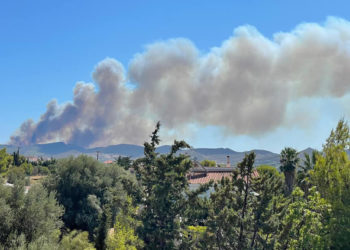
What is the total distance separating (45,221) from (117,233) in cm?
691

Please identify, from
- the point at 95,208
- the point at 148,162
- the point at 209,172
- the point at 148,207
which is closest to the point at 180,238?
the point at 148,207

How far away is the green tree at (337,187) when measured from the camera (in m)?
18.3

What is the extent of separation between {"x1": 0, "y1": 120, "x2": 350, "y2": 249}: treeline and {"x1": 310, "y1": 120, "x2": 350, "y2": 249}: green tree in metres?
0.05

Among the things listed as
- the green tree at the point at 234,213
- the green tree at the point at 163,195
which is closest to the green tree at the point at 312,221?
the green tree at the point at 234,213

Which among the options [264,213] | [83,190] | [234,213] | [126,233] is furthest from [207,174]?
[234,213]

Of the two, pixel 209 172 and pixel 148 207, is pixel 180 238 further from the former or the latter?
pixel 209 172

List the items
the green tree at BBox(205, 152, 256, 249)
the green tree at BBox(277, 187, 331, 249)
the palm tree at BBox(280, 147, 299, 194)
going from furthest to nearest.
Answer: the palm tree at BBox(280, 147, 299, 194)
the green tree at BBox(205, 152, 256, 249)
the green tree at BBox(277, 187, 331, 249)

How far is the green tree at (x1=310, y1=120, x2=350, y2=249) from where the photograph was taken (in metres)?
18.3

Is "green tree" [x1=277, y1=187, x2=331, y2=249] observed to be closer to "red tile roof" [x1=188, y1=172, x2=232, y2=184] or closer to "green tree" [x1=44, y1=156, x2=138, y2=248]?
"green tree" [x1=44, y1=156, x2=138, y2=248]

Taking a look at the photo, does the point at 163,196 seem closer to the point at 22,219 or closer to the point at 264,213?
the point at 264,213

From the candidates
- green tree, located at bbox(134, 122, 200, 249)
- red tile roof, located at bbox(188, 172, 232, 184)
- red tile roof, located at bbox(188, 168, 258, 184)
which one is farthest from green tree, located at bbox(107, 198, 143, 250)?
red tile roof, located at bbox(188, 168, 258, 184)

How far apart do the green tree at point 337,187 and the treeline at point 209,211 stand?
0.05 metres

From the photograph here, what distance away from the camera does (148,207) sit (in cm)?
2647

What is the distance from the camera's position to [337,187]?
18734mm
